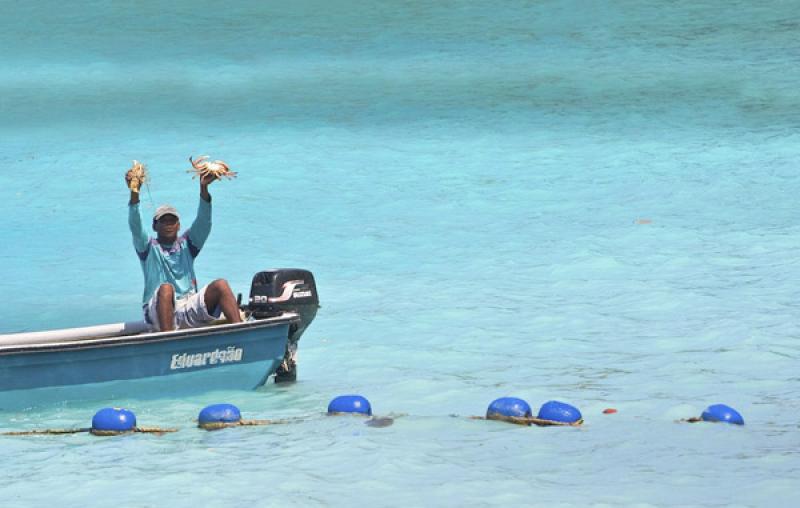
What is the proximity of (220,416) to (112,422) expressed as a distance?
2.00 feet

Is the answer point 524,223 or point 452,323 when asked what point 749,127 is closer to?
point 524,223

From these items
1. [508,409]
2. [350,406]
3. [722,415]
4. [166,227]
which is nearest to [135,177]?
[166,227]

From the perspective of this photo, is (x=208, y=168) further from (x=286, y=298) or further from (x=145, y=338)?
(x=145, y=338)

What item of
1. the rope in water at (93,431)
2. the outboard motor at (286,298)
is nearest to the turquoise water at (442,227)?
the rope in water at (93,431)

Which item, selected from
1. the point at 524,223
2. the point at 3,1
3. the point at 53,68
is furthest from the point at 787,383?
the point at 3,1

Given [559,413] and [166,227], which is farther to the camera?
[166,227]

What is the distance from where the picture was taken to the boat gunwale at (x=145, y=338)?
8.48 metres

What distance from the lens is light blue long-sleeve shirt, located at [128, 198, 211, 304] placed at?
9.13 meters

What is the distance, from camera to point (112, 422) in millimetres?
8094

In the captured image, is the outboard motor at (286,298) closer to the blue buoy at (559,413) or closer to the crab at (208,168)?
the crab at (208,168)

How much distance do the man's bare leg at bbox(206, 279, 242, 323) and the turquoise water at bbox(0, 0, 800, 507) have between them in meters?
0.54

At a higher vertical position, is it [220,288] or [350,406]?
[220,288]

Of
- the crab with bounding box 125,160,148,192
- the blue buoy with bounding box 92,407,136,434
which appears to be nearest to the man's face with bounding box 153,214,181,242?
the crab with bounding box 125,160,148,192

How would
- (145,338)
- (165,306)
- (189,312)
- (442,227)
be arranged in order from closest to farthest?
(145,338) < (165,306) < (189,312) < (442,227)
